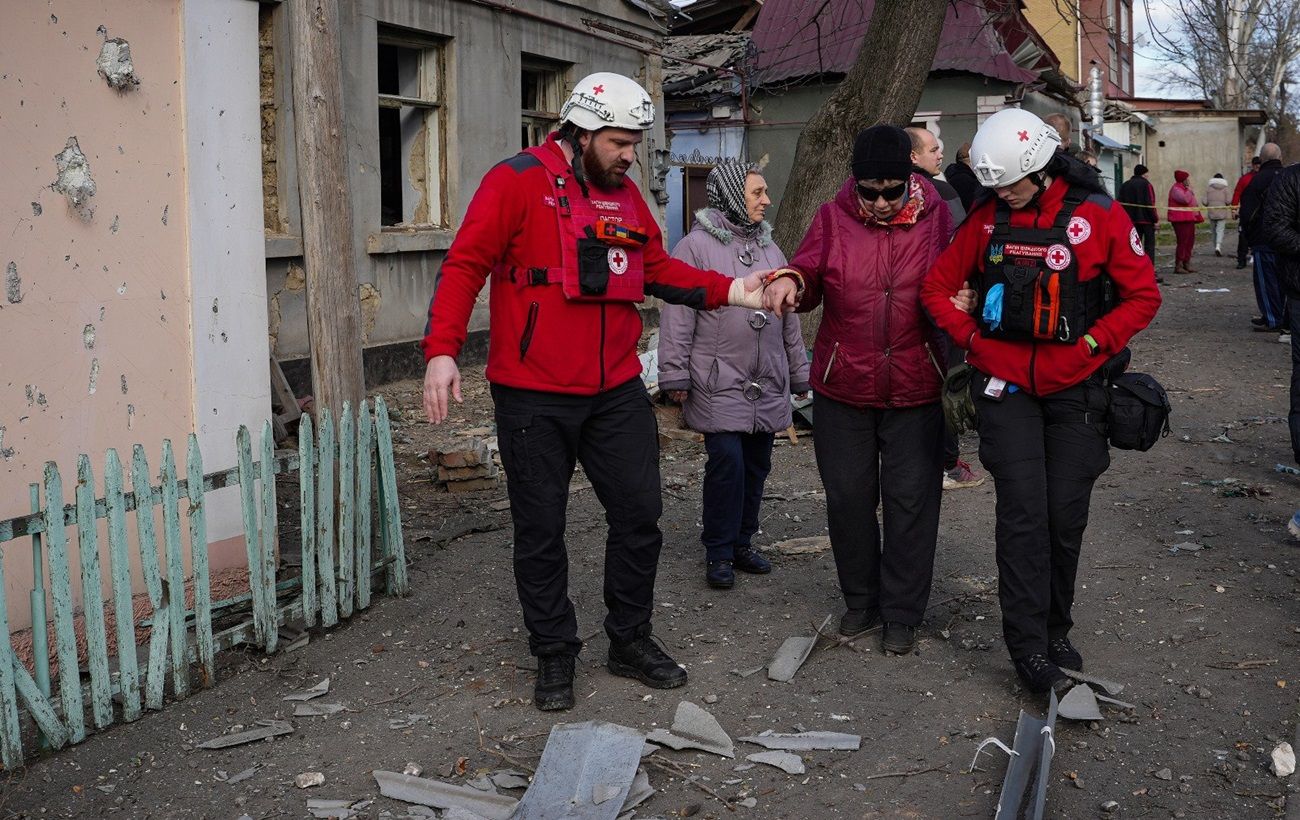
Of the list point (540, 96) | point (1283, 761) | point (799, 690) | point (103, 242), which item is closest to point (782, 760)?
point (799, 690)

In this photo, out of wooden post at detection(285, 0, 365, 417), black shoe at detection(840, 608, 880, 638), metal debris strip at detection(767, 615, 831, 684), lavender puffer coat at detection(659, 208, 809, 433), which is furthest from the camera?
lavender puffer coat at detection(659, 208, 809, 433)

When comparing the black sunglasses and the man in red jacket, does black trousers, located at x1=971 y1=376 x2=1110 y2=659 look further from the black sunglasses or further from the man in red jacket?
the man in red jacket

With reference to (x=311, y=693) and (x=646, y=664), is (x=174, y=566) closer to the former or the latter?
(x=311, y=693)

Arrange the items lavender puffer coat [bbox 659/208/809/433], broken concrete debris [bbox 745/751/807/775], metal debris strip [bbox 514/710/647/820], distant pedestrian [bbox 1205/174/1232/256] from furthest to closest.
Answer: distant pedestrian [bbox 1205/174/1232/256] < lavender puffer coat [bbox 659/208/809/433] < broken concrete debris [bbox 745/751/807/775] < metal debris strip [bbox 514/710/647/820]

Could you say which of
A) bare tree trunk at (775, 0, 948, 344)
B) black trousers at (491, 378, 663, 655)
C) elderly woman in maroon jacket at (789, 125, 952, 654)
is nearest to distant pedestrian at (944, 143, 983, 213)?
bare tree trunk at (775, 0, 948, 344)

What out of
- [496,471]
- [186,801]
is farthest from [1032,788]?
[496,471]

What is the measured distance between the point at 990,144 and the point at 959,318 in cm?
65

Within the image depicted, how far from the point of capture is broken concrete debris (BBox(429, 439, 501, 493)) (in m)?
8.26

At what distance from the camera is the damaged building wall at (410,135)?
34.6 feet

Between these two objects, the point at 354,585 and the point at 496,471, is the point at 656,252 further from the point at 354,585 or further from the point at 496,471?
the point at 496,471

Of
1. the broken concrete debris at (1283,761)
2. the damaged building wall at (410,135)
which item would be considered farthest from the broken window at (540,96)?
the broken concrete debris at (1283,761)

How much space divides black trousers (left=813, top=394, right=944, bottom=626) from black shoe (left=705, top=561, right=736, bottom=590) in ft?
2.86

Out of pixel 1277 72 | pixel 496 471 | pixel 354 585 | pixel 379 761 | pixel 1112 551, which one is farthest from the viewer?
pixel 1277 72

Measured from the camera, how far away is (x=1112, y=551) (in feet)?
21.5
